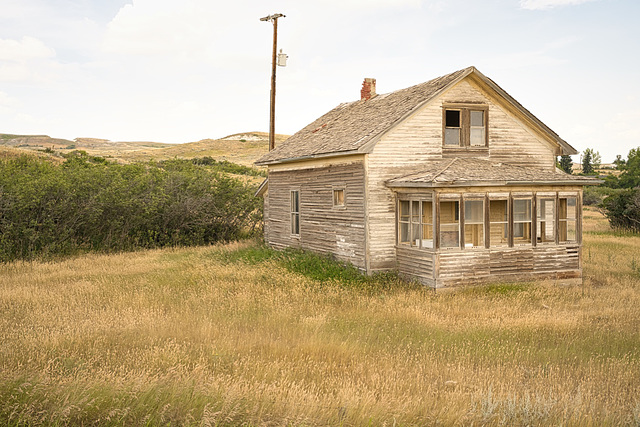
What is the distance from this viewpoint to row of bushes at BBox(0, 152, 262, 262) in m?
19.4

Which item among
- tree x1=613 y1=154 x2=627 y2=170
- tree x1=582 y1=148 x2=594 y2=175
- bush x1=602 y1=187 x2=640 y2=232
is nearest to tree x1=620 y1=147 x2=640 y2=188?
tree x1=613 y1=154 x2=627 y2=170

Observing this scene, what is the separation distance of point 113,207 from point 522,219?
15.2 metres

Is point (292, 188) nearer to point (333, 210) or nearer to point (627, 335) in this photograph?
point (333, 210)

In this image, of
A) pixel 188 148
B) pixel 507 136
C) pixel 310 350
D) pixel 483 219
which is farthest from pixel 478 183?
pixel 188 148

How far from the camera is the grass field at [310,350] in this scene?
579 cm

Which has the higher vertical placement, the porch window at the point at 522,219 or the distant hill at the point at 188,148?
the distant hill at the point at 188,148

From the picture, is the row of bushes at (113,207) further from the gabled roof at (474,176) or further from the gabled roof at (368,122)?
the gabled roof at (474,176)

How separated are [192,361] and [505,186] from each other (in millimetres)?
9936

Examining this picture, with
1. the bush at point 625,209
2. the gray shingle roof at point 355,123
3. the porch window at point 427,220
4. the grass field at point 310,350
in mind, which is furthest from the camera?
the bush at point 625,209

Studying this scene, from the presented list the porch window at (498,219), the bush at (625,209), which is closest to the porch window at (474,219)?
the porch window at (498,219)

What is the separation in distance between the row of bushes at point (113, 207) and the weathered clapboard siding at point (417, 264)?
39.1 ft

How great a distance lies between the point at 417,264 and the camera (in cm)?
1461

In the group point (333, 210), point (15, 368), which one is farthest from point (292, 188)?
point (15, 368)

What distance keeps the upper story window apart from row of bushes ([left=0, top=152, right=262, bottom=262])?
1270 centimetres
